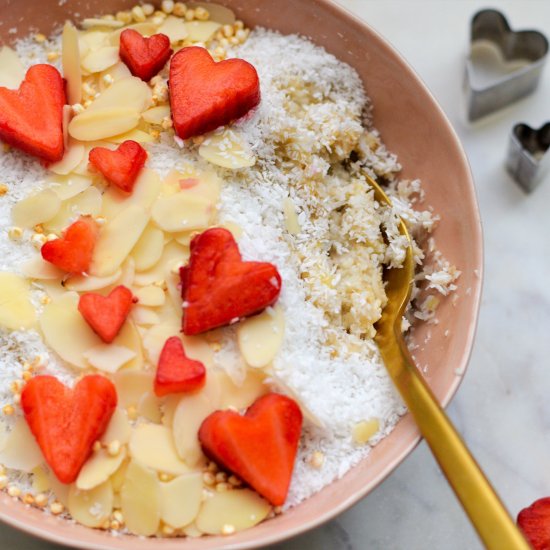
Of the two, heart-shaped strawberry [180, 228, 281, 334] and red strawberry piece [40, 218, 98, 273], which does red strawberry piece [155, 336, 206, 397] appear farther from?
red strawberry piece [40, 218, 98, 273]

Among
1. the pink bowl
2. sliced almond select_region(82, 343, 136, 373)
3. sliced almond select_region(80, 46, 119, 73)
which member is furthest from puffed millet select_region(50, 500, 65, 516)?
sliced almond select_region(80, 46, 119, 73)

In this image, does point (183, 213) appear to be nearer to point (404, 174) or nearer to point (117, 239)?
point (117, 239)

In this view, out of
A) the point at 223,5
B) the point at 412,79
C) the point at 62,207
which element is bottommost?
the point at 62,207

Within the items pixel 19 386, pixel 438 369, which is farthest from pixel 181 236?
pixel 438 369

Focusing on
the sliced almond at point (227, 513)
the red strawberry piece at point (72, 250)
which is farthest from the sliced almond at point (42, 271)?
the sliced almond at point (227, 513)

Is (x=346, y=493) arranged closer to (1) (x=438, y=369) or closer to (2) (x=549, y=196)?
(1) (x=438, y=369)

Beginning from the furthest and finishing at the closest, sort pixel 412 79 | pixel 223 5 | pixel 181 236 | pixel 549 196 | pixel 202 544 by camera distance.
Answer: pixel 549 196
pixel 223 5
pixel 412 79
pixel 181 236
pixel 202 544

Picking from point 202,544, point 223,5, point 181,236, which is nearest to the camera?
point 202,544
